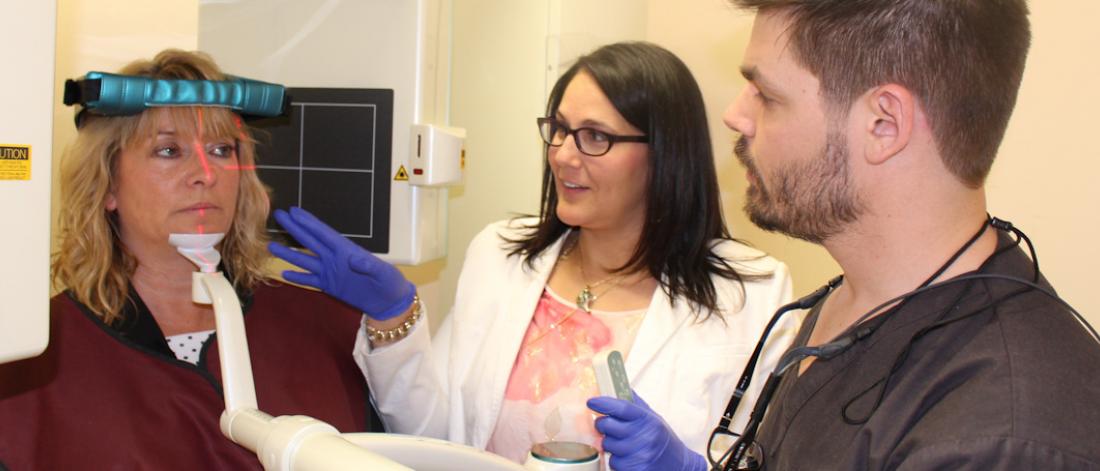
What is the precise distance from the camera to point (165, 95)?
146 cm

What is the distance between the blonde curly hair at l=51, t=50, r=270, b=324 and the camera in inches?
60.8

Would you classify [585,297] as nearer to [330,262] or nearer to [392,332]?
[392,332]

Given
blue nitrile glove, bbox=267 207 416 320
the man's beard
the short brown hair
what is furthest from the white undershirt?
the short brown hair

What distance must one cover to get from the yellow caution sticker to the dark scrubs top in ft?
2.77

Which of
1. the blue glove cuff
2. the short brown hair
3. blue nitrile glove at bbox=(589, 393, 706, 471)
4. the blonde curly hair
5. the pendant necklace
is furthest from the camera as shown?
the pendant necklace

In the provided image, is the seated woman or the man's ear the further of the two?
the seated woman

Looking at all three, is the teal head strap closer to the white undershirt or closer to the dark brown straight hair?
the white undershirt

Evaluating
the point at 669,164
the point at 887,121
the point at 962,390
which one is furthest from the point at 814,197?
the point at 669,164

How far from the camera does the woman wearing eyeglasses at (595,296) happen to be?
1.72 metres

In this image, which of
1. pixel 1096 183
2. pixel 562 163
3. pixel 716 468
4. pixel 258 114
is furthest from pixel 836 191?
pixel 1096 183

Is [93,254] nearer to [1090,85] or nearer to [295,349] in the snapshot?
[295,349]

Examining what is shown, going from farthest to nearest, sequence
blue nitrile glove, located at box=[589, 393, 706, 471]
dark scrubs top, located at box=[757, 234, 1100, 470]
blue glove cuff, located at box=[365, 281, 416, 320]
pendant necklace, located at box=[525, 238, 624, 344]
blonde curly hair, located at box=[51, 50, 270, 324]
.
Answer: pendant necklace, located at box=[525, 238, 624, 344] → blue glove cuff, located at box=[365, 281, 416, 320] → blonde curly hair, located at box=[51, 50, 270, 324] → blue nitrile glove, located at box=[589, 393, 706, 471] → dark scrubs top, located at box=[757, 234, 1100, 470]

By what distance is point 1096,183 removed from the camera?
197 centimetres

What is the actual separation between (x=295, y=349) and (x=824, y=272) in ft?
5.28
